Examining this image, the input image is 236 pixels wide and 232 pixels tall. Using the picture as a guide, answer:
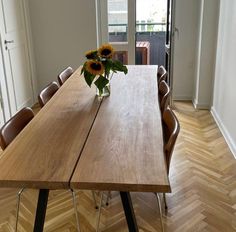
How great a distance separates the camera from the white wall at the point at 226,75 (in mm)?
3215

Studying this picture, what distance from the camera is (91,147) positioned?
1.56 metres

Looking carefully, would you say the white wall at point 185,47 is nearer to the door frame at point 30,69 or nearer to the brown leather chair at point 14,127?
the door frame at point 30,69

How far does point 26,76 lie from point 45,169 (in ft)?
10.6

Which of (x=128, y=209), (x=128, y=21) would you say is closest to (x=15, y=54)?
(x=128, y=21)

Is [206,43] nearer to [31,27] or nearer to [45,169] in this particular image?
[31,27]

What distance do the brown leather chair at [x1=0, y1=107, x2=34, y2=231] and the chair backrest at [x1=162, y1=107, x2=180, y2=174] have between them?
2.60ft

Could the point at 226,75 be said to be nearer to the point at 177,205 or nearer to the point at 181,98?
the point at 181,98

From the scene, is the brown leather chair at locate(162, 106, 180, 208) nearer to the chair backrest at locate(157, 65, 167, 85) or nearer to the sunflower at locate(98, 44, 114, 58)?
the sunflower at locate(98, 44, 114, 58)

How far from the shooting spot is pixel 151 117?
6.38ft

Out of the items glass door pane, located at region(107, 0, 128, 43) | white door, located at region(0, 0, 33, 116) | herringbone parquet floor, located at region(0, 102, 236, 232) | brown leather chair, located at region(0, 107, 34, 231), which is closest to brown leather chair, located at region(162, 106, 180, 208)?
herringbone parquet floor, located at region(0, 102, 236, 232)

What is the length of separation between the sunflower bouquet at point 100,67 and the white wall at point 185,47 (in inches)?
95.5

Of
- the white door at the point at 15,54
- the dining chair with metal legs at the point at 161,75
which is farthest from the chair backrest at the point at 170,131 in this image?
the white door at the point at 15,54

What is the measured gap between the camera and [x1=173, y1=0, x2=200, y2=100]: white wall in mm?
4289

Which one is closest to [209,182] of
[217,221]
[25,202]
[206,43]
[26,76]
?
[217,221]
